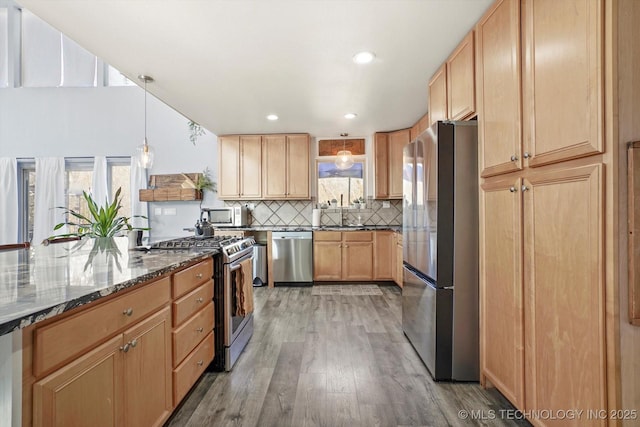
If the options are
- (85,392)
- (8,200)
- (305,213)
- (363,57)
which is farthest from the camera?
(8,200)

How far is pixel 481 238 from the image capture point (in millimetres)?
1858

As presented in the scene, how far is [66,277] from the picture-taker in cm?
116

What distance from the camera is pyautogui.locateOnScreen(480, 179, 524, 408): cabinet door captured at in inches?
58.1

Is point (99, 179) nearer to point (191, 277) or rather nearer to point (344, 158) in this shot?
point (344, 158)

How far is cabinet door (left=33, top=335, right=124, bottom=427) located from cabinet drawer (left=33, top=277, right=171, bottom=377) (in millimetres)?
39

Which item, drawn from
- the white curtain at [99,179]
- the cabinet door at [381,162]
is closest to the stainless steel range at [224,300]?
the cabinet door at [381,162]

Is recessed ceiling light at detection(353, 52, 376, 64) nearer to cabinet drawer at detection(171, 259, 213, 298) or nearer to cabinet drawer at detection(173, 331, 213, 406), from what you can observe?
cabinet drawer at detection(171, 259, 213, 298)

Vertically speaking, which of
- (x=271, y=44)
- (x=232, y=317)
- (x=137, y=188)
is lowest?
(x=232, y=317)

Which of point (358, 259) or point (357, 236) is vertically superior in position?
point (357, 236)

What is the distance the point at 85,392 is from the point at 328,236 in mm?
3730

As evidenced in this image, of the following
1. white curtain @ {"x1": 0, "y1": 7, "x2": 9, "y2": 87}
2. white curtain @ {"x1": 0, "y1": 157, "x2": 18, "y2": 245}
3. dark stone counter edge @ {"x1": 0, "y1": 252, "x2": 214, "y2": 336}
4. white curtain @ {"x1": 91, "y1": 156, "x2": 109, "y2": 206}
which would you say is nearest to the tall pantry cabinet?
dark stone counter edge @ {"x1": 0, "y1": 252, "x2": 214, "y2": 336}

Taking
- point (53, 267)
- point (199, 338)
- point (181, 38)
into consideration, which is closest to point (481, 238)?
point (199, 338)

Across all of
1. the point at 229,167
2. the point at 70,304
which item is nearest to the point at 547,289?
the point at 70,304

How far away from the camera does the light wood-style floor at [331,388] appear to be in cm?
162
